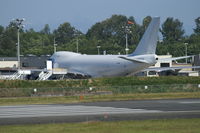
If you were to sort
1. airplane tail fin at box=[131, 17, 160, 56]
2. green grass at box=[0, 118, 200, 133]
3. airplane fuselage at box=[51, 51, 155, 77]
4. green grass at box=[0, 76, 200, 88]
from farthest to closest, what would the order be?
airplane fuselage at box=[51, 51, 155, 77]
airplane tail fin at box=[131, 17, 160, 56]
green grass at box=[0, 76, 200, 88]
green grass at box=[0, 118, 200, 133]

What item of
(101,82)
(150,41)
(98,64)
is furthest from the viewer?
(98,64)

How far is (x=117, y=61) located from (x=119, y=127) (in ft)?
173

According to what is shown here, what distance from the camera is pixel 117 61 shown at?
79.9 m

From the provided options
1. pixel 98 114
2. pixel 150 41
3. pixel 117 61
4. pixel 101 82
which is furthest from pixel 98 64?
pixel 98 114

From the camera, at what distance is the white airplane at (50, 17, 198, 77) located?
76.2m

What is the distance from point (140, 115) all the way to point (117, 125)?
5085mm

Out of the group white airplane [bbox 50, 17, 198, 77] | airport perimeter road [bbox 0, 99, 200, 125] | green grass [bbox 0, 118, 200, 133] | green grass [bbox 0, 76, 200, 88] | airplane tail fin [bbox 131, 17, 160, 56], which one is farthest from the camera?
airplane tail fin [bbox 131, 17, 160, 56]

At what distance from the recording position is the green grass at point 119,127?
26109 millimetres

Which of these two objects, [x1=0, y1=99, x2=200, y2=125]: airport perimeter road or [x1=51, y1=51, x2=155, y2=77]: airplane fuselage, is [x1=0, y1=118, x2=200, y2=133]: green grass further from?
[x1=51, y1=51, x2=155, y2=77]: airplane fuselage

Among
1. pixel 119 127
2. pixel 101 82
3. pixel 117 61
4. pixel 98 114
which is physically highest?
pixel 117 61

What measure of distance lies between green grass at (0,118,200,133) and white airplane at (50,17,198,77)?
45692 mm

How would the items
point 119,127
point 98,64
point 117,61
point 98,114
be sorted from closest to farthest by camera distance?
1. point 119,127
2. point 98,114
3. point 117,61
4. point 98,64

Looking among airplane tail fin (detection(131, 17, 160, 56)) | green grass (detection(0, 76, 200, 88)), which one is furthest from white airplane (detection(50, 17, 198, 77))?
green grass (detection(0, 76, 200, 88))

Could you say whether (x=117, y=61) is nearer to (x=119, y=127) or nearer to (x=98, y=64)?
(x=98, y=64)
